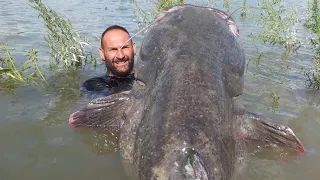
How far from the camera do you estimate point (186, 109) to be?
6.55 ft

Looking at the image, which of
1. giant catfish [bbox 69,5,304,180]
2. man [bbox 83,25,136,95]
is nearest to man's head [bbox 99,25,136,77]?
man [bbox 83,25,136,95]

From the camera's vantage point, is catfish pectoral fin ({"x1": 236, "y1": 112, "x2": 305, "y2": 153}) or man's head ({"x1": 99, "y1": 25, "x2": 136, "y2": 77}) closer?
catfish pectoral fin ({"x1": 236, "y1": 112, "x2": 305, "y2": 153})

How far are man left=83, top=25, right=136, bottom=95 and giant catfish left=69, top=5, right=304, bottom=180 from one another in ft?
5.00

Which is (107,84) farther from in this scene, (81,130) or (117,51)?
(81,130)

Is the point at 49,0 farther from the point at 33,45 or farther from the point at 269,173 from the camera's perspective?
the point at 269,173

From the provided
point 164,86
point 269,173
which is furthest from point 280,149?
point 164,86

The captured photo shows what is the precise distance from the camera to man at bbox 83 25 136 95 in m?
4.41

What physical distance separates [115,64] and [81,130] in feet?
4.84

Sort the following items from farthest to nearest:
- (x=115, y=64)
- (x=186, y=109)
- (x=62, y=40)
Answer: (x=62, y=40) < (x=115, y=64) < (x=186, y=109)

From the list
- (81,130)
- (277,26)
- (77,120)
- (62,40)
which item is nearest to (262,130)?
(77,120)

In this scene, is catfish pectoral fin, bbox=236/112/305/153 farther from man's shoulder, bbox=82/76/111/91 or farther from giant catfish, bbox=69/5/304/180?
man's shoulder, bbox=82/76/111/91

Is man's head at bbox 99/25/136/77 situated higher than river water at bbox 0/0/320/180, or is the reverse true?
man's head at bbox 99/25/136/77

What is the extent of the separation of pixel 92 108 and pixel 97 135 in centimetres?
55

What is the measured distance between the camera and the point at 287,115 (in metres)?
3.86
